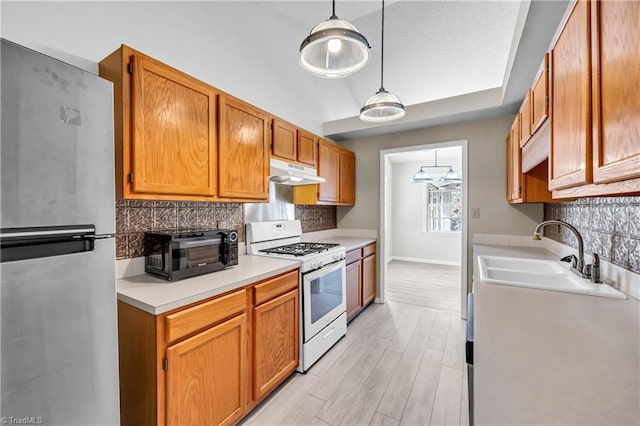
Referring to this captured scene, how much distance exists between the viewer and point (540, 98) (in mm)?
1532

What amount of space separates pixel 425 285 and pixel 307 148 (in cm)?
323

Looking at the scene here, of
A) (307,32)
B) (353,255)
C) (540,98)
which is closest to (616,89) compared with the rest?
(540,98)

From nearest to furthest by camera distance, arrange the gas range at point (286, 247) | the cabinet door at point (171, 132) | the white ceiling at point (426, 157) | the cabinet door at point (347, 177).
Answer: the cabinet door at point (171, 132)
the gas range at point (286, 247)
the cabinet door at point (347, 177)
the white ceiling at point (426, 157)

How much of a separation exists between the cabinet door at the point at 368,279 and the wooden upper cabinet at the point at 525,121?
2.09 meters

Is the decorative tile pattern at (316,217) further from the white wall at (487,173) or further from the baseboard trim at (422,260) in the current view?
the baseboard trim at (422,260)

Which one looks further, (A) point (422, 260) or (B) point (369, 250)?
(A) point (422, 260)

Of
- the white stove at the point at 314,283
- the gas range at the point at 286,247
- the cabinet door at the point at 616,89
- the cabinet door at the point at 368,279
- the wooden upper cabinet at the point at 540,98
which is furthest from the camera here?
the cabinet door at the point at 368,279

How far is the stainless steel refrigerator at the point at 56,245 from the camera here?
0.83 metres

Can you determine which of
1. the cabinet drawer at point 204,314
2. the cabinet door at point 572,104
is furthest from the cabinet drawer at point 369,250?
the cabinet door at point 572,104

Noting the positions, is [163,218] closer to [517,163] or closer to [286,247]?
[286,247]

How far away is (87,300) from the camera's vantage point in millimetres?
1020

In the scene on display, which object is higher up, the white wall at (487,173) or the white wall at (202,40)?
A: the white wall at (202,40)

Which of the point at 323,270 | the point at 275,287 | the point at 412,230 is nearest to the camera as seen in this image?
the point at 275,287

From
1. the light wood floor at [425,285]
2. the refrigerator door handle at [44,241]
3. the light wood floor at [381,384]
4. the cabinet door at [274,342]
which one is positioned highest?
the refrigerator door handle at [44,241]
